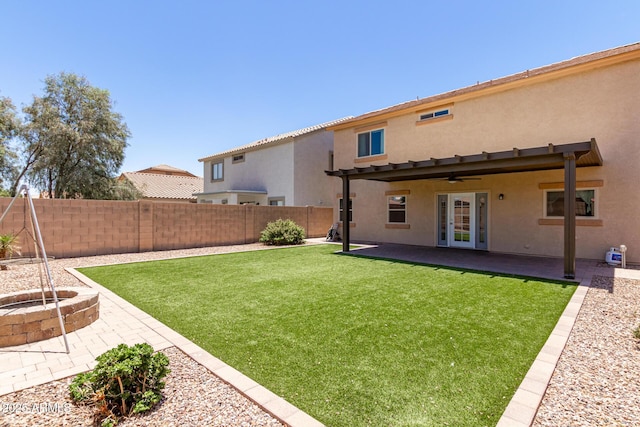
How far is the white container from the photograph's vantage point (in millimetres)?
9688

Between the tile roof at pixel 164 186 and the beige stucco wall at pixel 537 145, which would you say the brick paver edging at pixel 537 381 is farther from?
the tile roof at pixel 164 186

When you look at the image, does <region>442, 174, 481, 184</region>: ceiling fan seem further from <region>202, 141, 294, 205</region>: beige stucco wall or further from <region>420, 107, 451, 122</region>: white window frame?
<region>202, 141, 294, 205</region>: beige stucco wall

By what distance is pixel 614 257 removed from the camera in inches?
384

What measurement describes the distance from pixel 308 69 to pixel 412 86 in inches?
232

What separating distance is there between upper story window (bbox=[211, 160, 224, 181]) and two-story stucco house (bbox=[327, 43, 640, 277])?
14.8 m

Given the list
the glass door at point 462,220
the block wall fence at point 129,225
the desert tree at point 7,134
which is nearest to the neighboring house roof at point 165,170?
the desert tree at point 7,134

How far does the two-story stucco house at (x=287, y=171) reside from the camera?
20.8 meters

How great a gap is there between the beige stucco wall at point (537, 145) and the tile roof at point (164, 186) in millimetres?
22731

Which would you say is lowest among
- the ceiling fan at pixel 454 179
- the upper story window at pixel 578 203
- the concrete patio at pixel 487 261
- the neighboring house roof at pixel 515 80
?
the concrete patio at pixel 487 261

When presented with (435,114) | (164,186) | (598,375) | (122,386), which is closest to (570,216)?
(598,375)

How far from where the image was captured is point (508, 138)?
11.9m

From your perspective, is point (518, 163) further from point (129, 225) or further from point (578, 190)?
point (129, 225)

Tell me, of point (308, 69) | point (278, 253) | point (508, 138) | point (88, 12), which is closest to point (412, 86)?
point (308, 69)

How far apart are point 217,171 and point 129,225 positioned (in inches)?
646
